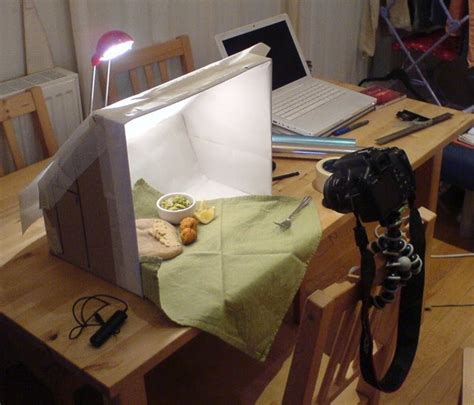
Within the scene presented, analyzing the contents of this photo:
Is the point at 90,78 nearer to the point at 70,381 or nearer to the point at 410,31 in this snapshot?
the point at 70,381

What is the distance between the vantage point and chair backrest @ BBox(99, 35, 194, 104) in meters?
2.10

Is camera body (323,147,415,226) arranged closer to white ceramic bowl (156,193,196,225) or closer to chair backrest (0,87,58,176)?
white ceramic bowl (156,193,196,225)

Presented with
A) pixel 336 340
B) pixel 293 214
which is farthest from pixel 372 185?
pixel 293 214

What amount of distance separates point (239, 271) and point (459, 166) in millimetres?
1479

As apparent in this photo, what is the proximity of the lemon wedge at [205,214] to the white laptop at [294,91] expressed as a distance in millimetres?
540

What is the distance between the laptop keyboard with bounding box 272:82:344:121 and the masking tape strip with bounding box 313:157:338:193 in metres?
0.39

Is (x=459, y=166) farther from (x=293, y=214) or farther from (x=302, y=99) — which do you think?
(x=293, y=214)

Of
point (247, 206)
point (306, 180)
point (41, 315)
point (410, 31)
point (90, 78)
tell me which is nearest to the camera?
point (41, 315)

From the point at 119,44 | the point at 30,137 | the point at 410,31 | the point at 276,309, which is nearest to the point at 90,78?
the point at 30,137

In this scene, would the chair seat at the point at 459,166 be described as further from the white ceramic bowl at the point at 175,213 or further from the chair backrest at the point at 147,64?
the white ceramic bowl at the point at 175,213

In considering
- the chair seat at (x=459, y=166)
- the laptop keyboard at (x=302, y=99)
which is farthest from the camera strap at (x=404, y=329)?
the chair seat at (x=459, y=166)

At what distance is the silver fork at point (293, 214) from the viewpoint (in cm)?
144

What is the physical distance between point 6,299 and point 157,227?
1.07 ft

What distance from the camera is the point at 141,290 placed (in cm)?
125
